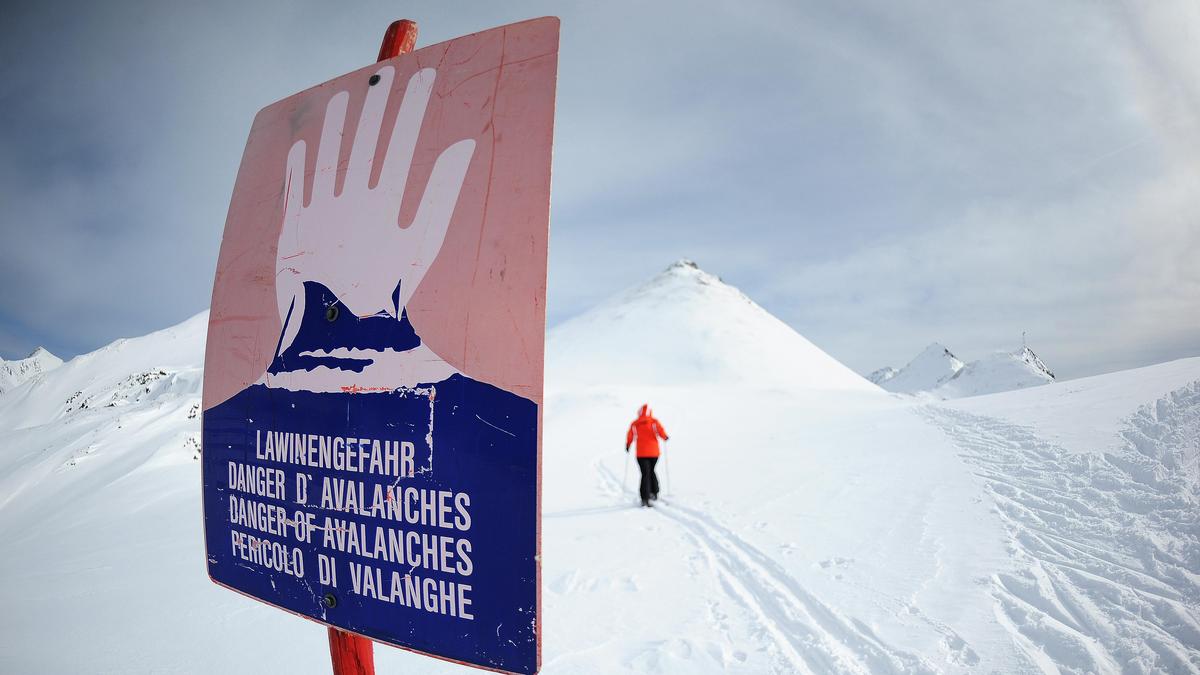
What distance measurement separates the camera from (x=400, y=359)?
134cm

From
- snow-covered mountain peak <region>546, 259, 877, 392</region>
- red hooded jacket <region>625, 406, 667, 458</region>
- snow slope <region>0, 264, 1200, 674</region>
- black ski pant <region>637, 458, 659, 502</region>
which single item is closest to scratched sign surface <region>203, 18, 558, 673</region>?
snow slope <region>0, 264, 1200, 674</region>

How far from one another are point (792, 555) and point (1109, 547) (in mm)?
3051

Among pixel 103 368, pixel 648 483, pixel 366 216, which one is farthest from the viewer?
pixel 103 368

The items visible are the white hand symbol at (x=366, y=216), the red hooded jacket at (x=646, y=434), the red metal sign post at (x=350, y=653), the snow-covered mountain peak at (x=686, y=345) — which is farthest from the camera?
the snow-covered mountain peak at (x=686, y=345)

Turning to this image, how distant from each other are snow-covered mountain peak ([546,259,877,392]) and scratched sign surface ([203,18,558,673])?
33.7 m

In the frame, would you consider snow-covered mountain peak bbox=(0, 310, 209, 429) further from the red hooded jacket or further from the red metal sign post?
the red metal sign post

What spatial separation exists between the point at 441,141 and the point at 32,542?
31.0ft

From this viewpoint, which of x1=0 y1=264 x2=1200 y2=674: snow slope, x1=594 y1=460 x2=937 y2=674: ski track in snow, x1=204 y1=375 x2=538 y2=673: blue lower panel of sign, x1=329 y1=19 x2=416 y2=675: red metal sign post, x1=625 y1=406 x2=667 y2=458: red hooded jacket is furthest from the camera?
x1=625 y1=406 x2=667 y2=458: red hooded jacket

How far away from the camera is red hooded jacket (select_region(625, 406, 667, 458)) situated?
7.61m

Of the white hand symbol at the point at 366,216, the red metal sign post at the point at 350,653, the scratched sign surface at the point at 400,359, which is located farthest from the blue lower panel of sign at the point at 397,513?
the white hand symbol at the point at 366,216

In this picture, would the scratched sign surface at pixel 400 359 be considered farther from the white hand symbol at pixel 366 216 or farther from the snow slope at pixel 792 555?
the snow slope at pixel 792 555

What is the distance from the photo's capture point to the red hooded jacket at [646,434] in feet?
25.0

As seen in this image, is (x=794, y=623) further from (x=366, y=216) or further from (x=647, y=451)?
(x=647, y=451)

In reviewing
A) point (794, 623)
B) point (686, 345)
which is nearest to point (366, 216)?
point (794, 623)
